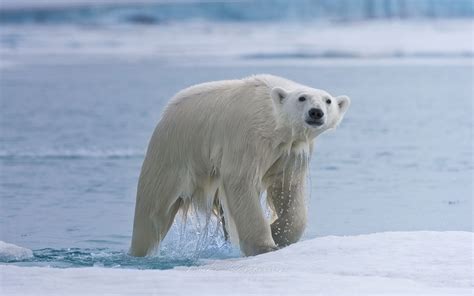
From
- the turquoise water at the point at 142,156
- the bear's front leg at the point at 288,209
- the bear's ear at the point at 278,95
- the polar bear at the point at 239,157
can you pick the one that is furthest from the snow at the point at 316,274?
the turquoise water at the point at 142,156

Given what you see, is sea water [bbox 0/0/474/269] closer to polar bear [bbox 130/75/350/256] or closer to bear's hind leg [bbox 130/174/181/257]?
bear's hind leg [bbox 130/174/181/257]

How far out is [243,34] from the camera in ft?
103

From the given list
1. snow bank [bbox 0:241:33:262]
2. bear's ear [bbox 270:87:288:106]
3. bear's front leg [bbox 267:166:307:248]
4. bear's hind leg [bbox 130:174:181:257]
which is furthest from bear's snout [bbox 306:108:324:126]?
snow bank [bbox 0:241:33:262]

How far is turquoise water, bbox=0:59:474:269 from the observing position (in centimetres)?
722

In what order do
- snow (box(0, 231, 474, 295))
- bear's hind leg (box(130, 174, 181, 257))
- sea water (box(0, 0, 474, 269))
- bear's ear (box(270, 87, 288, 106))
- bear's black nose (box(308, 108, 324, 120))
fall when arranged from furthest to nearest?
sea water (box(0, 0, 474, 269))
bear's hind leg (box(130, 174, 181, 257))
bear's ear (box(270, 87, 288, 106))
bear's black nose (box(308, 108, 324, 120))
snow (box(0, 231, 474, 295))

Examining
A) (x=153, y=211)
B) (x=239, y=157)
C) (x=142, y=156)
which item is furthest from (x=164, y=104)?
(x=239, y=157)

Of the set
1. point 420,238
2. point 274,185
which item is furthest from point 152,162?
point 420,238

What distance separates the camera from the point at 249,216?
6.15m

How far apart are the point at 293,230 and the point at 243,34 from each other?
25.2 metres

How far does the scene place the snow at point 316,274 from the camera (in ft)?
15.7

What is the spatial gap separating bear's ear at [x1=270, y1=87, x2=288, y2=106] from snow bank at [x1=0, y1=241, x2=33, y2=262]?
1562mm

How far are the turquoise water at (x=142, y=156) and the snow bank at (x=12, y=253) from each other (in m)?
0.10

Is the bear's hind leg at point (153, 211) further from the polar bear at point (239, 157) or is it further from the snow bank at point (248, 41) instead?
the snow bank at point (248, 41)

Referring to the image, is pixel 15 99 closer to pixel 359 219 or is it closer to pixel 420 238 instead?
pixel 359 219
